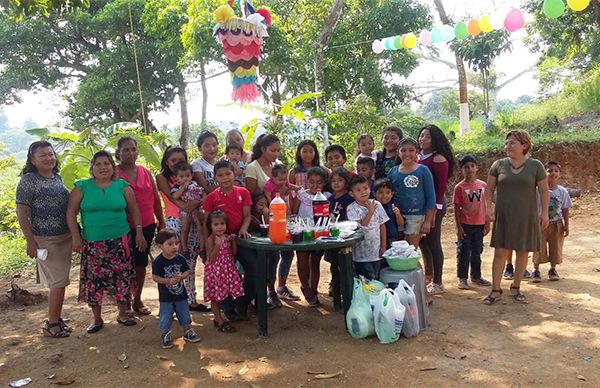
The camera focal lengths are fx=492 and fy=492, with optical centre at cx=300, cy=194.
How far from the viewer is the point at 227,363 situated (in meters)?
3.23

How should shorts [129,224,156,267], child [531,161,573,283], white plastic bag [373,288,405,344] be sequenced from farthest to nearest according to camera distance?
child [531,161,573,283]
shorts [129,224,156,267]
white plastic bag [373,288,405,344]

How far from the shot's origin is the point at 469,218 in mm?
4758

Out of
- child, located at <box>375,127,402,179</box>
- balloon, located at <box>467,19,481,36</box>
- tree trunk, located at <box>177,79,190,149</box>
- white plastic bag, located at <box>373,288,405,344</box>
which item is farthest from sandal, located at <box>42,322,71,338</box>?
tree trunk, located at <box>177,79,190,149</box>

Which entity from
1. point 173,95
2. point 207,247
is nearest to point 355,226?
point 207,247

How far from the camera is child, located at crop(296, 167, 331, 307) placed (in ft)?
13.1

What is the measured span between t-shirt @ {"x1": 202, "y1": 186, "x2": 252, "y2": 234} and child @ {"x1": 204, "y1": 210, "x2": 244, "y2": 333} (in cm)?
7

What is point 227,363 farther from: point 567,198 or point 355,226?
point 567,198

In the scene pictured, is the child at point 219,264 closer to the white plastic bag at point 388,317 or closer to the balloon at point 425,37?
the white plastic bag at point 388,317

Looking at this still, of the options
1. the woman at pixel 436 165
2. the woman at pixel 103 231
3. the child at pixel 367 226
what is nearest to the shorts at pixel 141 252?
the woman at pixel 103 231

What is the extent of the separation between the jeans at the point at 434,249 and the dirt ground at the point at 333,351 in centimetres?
27

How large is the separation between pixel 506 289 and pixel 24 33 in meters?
16.8

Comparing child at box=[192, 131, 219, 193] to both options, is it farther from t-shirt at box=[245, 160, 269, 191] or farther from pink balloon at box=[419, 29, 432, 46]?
pink balloon at box=[419, 29, 432, 46]

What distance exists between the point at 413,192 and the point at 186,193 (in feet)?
6.03

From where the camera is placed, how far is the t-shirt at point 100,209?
3750mm
